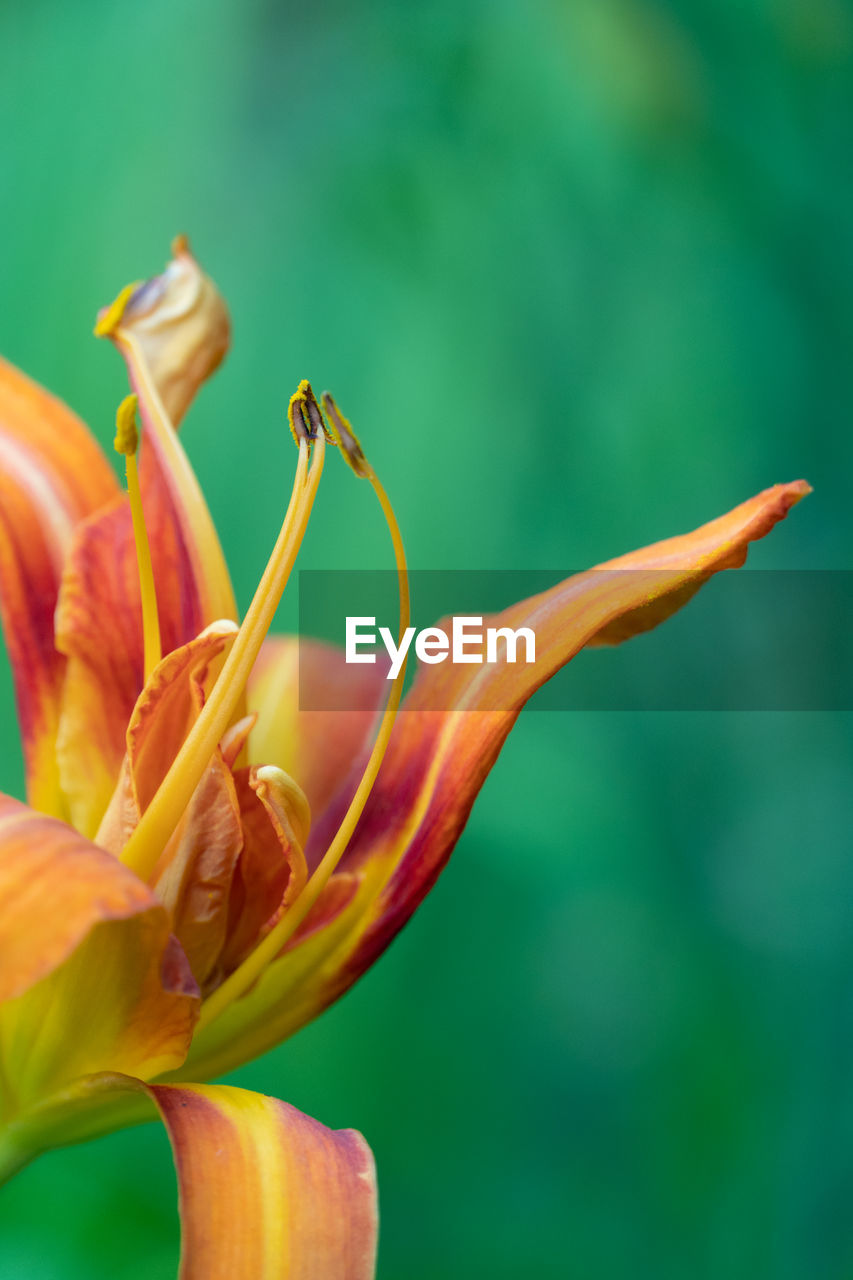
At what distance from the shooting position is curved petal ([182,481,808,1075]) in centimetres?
27

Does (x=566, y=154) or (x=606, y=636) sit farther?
(x=566, y=154)

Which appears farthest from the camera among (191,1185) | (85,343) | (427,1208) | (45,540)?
(85,343)

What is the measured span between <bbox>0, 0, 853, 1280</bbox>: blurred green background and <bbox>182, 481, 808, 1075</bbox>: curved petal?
199 mm

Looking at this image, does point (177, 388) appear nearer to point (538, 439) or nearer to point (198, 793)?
point (198, 793)

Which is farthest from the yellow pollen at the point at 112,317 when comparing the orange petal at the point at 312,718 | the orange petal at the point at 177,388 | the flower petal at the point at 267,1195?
the flower petal at the point at 267,1195

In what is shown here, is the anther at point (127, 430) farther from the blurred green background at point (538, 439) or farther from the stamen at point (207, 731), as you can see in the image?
the blurred green background at point (538, 439)

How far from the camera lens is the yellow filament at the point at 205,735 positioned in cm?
26

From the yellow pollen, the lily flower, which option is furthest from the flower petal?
the yellow pollen

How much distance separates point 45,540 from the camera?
0.34 m

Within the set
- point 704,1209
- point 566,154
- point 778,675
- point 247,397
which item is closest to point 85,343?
point 247,397

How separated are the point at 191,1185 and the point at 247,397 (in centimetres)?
48

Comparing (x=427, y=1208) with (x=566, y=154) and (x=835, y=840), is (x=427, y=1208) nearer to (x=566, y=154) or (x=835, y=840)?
(x=835, y=840)

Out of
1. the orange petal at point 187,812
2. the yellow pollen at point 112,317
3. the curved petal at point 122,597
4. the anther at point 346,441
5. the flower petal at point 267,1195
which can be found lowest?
the flower petal at point 267,1195

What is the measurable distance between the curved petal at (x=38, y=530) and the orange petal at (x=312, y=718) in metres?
0.06
